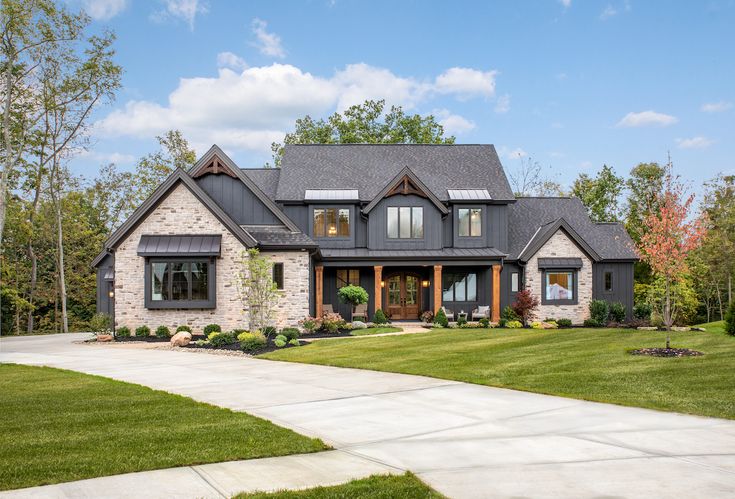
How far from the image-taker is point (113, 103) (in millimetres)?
31484

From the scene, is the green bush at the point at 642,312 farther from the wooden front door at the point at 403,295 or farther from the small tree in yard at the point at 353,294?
the small tree in yard at the point at 353,294

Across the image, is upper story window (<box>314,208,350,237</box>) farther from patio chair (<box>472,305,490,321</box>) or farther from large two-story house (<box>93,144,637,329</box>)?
patio chair (<box>472,305,490,321</box>)

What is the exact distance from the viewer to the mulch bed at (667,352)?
15.0 m

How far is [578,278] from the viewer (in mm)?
29844

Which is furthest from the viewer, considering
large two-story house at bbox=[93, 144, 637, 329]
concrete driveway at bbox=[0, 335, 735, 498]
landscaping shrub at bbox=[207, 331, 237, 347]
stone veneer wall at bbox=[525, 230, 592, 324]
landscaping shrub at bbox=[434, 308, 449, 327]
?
stone veneer wall at bbox=[525, 230, 592, 324]

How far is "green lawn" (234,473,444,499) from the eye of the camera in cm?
527

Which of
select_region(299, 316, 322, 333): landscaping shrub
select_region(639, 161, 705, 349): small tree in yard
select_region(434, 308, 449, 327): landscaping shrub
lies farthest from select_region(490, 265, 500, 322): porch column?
select_region(639, 161, 705, 349): small tree in yard

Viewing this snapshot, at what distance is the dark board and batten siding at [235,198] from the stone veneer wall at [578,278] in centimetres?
1274

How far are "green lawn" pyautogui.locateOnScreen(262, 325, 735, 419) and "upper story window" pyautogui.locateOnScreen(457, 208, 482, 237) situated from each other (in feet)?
28.9

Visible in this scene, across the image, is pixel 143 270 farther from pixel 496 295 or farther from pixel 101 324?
pixel 496 295

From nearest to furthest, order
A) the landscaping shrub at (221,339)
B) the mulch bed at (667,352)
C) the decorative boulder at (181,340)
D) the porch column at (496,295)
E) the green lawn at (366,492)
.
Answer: the green lawn at (366,492) → the mulch bed at (667,352) → the landscaping shrub at (221,339) → the decorative boulder at (181,340) → the porch column at (496,295)

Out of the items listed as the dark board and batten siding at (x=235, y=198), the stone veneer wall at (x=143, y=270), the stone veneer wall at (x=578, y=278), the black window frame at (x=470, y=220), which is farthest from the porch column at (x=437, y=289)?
the stone veneer wall at (x=143, y=270)

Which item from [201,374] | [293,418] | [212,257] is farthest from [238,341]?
[293,418]

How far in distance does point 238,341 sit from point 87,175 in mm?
24593
